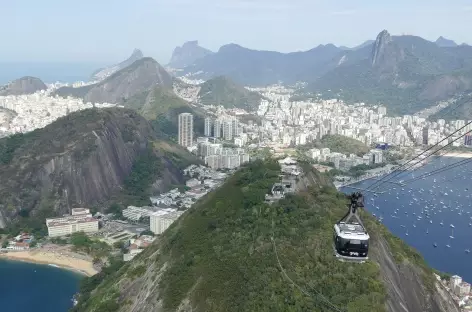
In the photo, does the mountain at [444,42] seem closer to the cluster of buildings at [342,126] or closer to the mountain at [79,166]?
the cluster of buildings at [342,126]

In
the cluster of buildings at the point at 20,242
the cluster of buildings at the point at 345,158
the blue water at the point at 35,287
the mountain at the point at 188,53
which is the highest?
the mountain at the point at 188,53

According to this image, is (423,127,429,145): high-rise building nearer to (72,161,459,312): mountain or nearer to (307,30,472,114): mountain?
(307,30,472,114): mountain

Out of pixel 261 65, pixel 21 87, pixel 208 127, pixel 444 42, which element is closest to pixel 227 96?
pixel 208 127

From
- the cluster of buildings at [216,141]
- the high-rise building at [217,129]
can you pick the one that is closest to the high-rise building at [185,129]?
the cluster of buildings at [216,141]

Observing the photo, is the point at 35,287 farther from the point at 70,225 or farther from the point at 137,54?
the point at 137,54

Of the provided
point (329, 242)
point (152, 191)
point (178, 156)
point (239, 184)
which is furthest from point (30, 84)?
point (329, 242)
